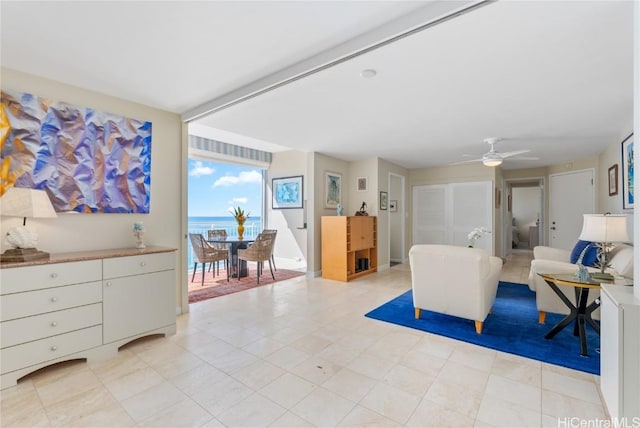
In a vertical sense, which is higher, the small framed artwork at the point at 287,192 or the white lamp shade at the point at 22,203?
the small framed artwork at the point at 287,192

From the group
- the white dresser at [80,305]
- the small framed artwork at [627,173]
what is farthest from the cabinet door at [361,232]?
the small framed artwork at [627,173]

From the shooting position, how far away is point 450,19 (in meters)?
1.72

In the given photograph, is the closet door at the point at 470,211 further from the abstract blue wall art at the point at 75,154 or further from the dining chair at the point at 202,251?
the abstract blue wall art at the point at 75,154

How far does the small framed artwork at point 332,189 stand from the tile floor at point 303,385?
10.4 feet

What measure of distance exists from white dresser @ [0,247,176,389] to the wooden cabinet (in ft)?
9.84

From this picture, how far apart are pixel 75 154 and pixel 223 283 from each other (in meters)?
3.04

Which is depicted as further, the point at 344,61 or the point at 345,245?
the point at 345,245

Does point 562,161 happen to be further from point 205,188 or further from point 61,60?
point 205,188

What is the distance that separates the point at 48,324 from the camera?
217cm

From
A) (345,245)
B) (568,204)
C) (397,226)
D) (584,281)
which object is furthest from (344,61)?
(568,204)

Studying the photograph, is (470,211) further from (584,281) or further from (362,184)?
(584,281)

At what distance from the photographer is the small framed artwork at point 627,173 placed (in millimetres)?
3629

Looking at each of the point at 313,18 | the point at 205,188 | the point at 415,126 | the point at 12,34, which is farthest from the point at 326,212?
the point at 205,188

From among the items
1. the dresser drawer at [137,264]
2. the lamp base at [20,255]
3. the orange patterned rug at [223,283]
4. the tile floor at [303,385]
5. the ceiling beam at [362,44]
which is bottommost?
the tile floor at [303,385]
